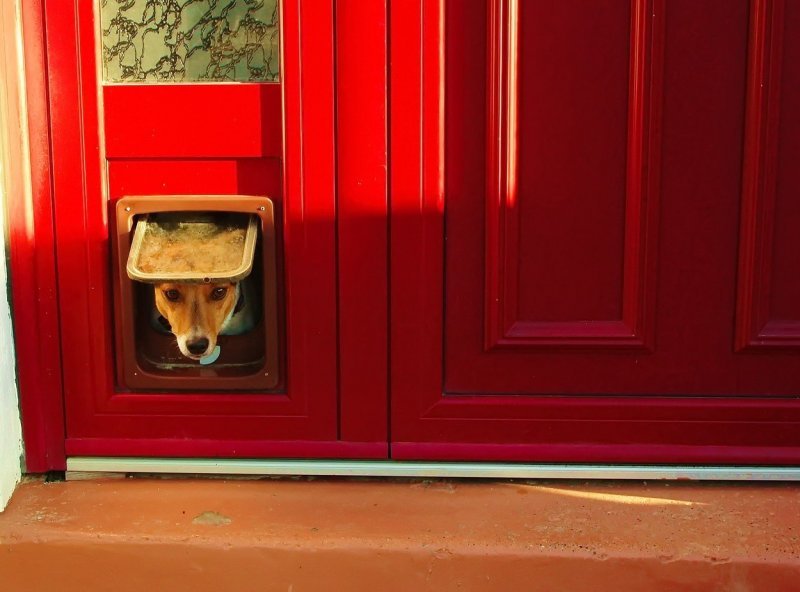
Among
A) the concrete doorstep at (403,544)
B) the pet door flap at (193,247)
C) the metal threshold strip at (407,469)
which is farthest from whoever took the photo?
the metal threshold strip at (407,469)

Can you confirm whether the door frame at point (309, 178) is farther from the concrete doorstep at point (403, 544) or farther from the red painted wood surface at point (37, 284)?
the concrete doorstep at point (403, 544)

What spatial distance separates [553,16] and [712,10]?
324 mm

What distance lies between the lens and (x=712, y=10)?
1607 mm

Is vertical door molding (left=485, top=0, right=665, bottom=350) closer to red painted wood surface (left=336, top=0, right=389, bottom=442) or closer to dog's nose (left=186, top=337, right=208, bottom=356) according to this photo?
red painted wood surface (left=336, top=0, right=389, bottom=442)

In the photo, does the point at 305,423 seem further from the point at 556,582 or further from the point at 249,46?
the point at 249,46

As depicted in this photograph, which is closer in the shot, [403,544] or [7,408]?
[403,544]

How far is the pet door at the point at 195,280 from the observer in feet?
5.36

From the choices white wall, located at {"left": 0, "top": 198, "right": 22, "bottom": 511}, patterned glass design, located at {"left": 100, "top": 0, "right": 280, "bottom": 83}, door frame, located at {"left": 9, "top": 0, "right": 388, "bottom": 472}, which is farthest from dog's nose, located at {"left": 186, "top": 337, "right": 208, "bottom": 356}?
patterned glass design, located at {"left": 100, "top": 0, "right": 280, "bottom": 83}

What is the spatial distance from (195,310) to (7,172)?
493 millimetres

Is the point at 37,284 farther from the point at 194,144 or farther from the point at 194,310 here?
the point at 194,144

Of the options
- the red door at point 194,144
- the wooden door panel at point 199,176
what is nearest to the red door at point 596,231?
the red door at point 194,144

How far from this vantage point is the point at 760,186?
1638 millimetres

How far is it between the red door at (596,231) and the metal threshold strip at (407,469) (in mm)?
28

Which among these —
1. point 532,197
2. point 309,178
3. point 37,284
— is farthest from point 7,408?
point 532,197
